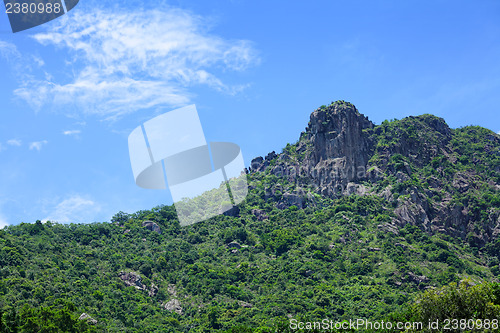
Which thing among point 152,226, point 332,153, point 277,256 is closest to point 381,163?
point 332,153

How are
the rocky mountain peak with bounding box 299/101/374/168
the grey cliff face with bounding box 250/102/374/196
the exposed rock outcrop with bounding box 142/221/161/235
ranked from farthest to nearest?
the rocky mountain peak with bounding box 299/101/374/168
the grey cliff face with bounding box 250/102/374/196
the exposed rock outcrop with bounding box 142/221/161/235

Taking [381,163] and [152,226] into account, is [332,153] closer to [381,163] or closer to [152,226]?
[381,163]

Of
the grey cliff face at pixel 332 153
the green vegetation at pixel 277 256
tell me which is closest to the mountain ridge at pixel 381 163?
the grey cliff face at pixel 332 153

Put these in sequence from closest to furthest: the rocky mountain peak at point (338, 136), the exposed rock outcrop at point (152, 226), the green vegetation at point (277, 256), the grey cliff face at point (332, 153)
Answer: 1. the green vegetation at point (277, 256)
2. the exposed rock outcrop at point (152, 226)
3. the grey cliff face at point (332, 153)
4. the rocky mountain peak at point (338, 136)

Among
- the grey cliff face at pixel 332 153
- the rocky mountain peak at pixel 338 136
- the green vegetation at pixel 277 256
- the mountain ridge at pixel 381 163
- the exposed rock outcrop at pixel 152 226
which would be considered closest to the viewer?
the green vegetation at pixel 277 256

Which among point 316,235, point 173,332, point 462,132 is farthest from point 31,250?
point 462,132

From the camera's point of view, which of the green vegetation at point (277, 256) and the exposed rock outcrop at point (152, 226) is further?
the exposed rock outcrop at point (152, 226)

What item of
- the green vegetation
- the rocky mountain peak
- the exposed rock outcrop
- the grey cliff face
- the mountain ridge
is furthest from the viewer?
the rocky mountain peak

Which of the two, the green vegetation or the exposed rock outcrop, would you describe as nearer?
the green vegetation

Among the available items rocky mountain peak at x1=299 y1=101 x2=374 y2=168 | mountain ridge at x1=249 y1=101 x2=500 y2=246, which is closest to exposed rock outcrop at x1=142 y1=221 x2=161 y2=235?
mountain ridge at x1=249 y1=101 x2=500 y2=246

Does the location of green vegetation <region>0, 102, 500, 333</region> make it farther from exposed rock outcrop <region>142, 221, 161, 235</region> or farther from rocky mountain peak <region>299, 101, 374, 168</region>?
rocky mountain peak <region>299, 101, 374, 168</region>

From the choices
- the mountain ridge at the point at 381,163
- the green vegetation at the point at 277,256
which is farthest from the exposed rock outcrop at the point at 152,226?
the mountain ridge at the point at 381,163

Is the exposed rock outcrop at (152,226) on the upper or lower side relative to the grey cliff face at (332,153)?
lower

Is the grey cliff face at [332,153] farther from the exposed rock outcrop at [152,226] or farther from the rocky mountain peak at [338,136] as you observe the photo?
the exposed rock outcrop at [152,226]
